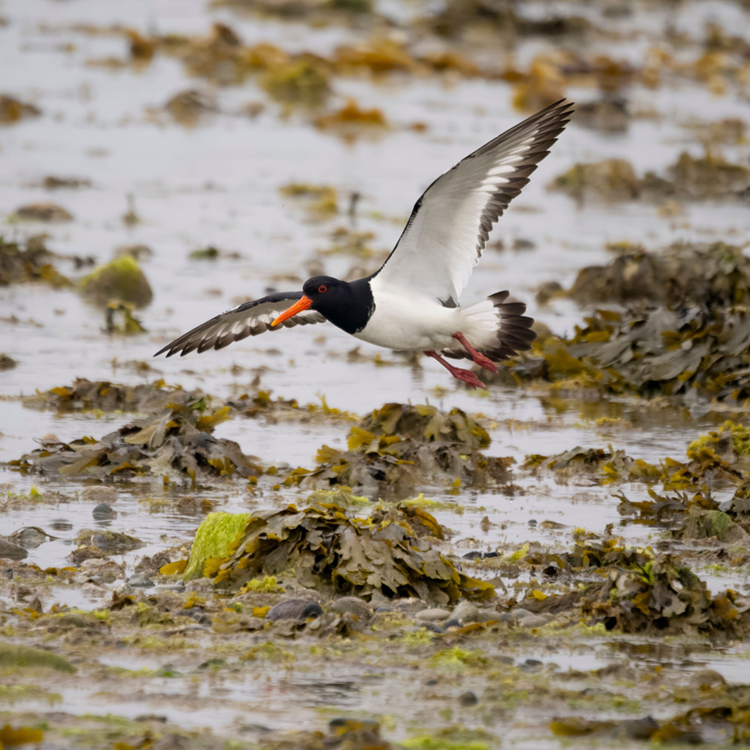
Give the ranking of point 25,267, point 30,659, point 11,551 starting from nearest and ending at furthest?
1. point 30,659
2. point 11,551
3. point 25,267

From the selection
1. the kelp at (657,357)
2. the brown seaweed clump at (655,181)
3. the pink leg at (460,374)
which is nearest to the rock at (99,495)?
the pink leg at (460,374)

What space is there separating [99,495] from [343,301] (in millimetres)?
1886

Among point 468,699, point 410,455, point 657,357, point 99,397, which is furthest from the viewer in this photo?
point 657,357

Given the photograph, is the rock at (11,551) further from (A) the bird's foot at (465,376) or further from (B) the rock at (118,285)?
(B) the rock at (118,285)

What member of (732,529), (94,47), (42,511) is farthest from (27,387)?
(94,47)

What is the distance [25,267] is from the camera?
1353 cm

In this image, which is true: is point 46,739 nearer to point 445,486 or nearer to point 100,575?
point 100,575

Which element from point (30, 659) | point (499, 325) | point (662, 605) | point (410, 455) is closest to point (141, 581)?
point (30, 659)

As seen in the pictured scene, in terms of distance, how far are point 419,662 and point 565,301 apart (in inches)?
350

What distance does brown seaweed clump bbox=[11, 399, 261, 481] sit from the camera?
803 centimetres

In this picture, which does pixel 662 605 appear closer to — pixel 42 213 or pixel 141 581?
pixel 141 581

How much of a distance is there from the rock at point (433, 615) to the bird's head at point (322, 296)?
9.69ft

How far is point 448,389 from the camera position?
10.9 metres

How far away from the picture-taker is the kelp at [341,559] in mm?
6016
